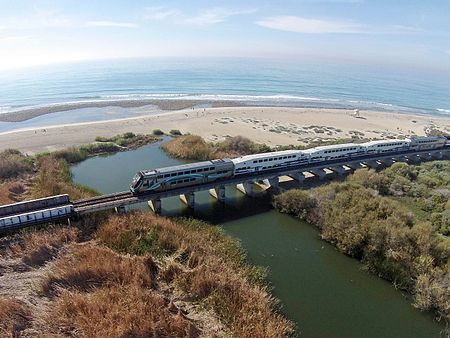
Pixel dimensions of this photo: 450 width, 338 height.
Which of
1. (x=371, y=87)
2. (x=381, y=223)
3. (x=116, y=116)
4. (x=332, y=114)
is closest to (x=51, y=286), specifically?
(x=381, y=223)

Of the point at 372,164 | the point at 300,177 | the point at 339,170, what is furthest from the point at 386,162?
the point at 300,177

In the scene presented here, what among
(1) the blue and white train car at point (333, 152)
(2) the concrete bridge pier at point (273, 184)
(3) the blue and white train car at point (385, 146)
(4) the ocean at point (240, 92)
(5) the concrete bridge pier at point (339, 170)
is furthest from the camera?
(4) the ocean at point (240, 92)

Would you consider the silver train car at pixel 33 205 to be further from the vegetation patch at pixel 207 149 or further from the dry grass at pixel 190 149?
the vegetation patch at pixel 207 149

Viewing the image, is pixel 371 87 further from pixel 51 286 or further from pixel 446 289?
pixel 51 286

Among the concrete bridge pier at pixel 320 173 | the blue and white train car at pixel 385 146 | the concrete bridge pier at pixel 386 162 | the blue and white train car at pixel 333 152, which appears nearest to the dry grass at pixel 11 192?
the blue and white train car at pixel 333 152

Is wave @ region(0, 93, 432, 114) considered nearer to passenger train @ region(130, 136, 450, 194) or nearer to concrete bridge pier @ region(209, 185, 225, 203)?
passenger train @ region(130, 136, 450, 194)

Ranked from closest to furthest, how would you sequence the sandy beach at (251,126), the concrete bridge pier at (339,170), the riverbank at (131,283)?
the riverbank at (131,283)
the concrete bridge pier at (339,170)
the sandy beach at (251,126)
